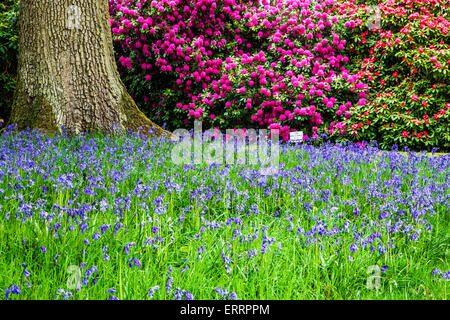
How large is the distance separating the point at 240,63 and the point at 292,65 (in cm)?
124

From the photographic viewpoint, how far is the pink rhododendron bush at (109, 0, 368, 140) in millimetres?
8516

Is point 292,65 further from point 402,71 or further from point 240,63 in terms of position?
point 402,71

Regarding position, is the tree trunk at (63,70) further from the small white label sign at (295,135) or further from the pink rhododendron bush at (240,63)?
the pink rhododendron bush at (240,63)

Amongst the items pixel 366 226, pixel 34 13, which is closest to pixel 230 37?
pixel 34 13

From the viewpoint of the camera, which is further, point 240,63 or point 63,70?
point 240,63

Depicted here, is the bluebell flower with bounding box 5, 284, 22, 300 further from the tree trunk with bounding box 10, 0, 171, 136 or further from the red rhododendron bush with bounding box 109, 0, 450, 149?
the red rhododendron bush with bounding box 109, 0, 450, 149

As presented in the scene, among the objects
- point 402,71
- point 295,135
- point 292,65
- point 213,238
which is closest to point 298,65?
point 292,65

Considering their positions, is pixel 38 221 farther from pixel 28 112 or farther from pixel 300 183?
pixel 28 112

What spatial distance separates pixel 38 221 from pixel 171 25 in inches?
323

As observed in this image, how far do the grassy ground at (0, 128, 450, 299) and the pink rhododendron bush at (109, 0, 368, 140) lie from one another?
16.1 feet

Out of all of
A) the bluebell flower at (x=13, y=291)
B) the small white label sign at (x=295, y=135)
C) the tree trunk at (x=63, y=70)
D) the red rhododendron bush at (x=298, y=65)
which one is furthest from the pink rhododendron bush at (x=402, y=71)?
the bluebell flower at (x=13, y=291)

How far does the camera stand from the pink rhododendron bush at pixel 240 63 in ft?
27.9

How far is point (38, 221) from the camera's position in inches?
93.8

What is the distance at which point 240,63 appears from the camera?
920cm
